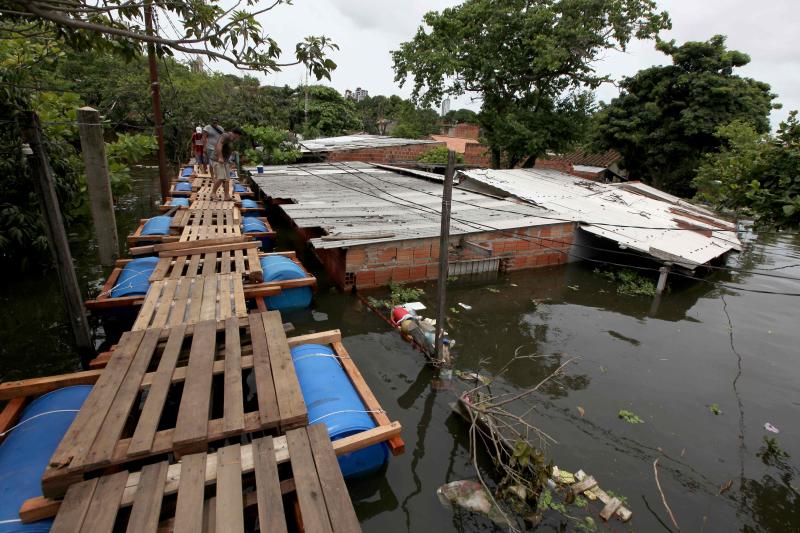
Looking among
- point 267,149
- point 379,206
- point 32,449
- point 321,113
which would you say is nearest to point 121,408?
point 32,449

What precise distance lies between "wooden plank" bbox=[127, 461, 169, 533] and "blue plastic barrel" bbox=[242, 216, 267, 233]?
6.63 metres

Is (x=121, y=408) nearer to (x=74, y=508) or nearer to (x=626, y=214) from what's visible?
(x=74, y=508)

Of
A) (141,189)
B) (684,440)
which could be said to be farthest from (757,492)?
(141,189)

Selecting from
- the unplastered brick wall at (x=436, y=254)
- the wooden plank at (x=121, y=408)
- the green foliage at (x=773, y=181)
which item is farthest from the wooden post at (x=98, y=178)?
the green foliage at (x=773, y=181)

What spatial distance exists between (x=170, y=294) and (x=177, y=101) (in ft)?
66.0

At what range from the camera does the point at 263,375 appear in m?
3.62

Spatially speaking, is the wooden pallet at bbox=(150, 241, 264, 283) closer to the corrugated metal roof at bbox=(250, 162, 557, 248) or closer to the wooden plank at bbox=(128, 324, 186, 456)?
the corrugated metal roof at bbox=(250, 162, 557, 248)

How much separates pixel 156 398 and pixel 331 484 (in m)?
1.64

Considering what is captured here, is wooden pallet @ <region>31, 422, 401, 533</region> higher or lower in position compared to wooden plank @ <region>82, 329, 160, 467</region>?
lower

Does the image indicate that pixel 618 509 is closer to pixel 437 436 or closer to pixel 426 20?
pixel 437 436

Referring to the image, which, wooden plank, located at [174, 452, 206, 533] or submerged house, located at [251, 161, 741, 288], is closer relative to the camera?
wooden plank, located at [174, 452, 206, 533]

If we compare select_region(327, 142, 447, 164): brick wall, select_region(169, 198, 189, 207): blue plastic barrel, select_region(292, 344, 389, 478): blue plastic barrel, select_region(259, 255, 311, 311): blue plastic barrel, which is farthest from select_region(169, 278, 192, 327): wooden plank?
select_region(327, 142, 447, 164): brick wall

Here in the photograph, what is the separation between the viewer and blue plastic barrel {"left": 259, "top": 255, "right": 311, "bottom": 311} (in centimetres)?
677

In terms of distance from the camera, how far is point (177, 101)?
21.2m
